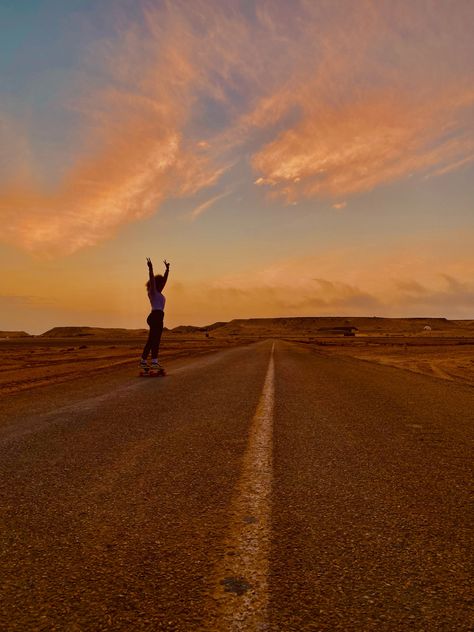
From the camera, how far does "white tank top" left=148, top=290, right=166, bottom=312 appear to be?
12018 millimetres

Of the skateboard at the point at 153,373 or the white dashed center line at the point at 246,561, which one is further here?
the skateboard at the point at 153,373

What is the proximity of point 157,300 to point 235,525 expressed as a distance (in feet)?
32.7

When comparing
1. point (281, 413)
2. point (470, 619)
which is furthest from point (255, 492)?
point (281, 413)

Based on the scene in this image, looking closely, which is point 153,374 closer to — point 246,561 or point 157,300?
point 157,300

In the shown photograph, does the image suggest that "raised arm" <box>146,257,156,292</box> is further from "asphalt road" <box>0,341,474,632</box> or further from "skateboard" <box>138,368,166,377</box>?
"asphalt road" <box>0,341,474,632</box>

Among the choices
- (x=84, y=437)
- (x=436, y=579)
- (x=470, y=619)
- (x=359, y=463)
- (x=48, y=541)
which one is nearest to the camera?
(x=470, y=619)

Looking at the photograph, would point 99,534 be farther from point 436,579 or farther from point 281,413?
point 281,413

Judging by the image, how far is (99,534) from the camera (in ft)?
7.65

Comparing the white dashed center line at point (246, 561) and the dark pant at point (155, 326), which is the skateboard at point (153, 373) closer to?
the dark pant at point (155, 326)

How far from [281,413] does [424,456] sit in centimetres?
235

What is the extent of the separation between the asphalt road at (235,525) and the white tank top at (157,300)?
6.61 meters

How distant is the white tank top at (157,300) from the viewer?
12.0m

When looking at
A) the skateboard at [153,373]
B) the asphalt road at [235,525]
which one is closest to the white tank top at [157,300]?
the skateboard at [153,373]

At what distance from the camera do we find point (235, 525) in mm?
2438
